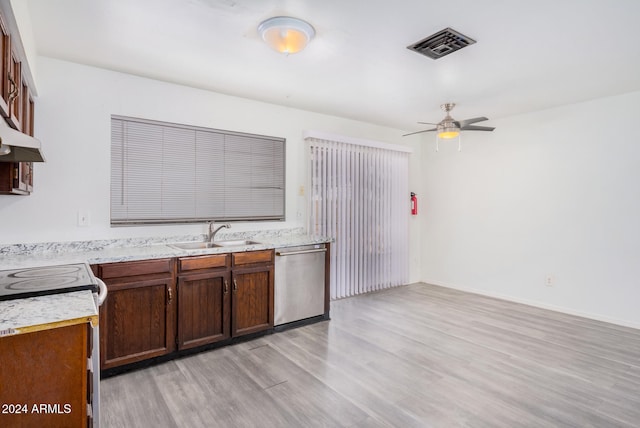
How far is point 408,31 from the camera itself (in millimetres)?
2422

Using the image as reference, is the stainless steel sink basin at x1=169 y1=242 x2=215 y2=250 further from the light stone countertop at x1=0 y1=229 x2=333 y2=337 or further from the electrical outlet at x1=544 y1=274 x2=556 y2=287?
the electrical outlet at x1=544 y1=274 x2=556 y2=287

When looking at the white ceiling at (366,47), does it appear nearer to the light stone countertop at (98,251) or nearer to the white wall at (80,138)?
the white wall at (80,138)

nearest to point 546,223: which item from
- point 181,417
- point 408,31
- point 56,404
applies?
point 408,31

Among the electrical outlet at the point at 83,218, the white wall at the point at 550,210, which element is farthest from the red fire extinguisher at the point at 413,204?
the electrical outlet at the point at 83,218

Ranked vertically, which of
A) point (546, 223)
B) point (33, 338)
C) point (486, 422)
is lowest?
point (486, 422)

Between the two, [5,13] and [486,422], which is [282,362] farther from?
[5,13]

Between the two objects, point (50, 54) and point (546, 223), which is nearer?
point (50, 54)

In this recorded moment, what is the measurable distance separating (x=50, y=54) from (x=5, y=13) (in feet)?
4.30

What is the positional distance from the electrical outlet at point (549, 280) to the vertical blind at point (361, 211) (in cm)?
190

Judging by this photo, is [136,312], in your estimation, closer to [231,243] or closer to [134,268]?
[134,268]

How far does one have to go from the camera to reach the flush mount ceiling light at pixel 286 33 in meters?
2.25

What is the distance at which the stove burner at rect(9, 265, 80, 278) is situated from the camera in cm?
185

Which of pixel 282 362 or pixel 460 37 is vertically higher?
pixel 460 37

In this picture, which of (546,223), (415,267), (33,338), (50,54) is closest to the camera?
(33,338)
